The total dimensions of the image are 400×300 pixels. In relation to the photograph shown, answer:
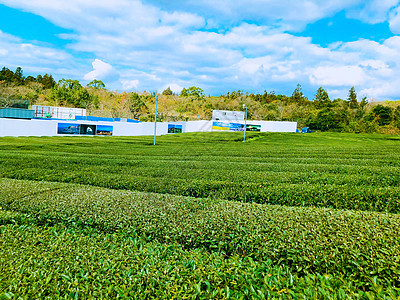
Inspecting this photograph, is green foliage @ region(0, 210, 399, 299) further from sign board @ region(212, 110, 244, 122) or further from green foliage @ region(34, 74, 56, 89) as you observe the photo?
green foliage @ region(34, 74, 56, 89)

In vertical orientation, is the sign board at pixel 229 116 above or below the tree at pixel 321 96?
below

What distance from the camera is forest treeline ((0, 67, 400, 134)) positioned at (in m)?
54.0

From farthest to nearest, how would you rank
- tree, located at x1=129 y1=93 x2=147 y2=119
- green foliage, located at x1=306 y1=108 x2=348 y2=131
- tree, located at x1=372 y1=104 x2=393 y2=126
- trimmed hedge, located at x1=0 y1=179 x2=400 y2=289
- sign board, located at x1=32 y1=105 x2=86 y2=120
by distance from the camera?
1. tree, located at x1=129 y1=93 x2=147 y2=119
2. green foliage, located at x1=306 y1=108 x2=348 y2=131
3. tree, located at x1=372 y1=104 x2=393 y2=126
4. sign board, located at x1=32 y1=105 x2=86 y2=120
5. trimmed hedge, located at x1=0 y1=179 x2=400 y2=289

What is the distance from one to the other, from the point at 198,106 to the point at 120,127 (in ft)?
117

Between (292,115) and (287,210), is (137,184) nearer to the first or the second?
(287,210)

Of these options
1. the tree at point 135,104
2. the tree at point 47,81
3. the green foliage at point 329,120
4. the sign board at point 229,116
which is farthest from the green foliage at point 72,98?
→ the green foliage at point 329,120

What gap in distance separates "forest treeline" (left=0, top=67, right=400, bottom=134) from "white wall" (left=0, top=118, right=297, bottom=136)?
1245cm

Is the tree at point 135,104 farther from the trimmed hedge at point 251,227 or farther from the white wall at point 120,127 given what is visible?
the trimmed hedge at point 251,227

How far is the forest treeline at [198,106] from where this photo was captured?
177 ft

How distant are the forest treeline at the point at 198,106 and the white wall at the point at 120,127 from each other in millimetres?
12454

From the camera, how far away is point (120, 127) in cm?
3644

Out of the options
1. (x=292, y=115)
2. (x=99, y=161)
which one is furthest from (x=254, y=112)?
(x=99, y=161)

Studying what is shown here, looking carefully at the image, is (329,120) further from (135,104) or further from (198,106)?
(135,104)


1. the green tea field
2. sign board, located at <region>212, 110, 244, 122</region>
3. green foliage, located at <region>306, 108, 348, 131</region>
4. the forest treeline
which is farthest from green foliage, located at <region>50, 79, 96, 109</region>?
the green tea field
